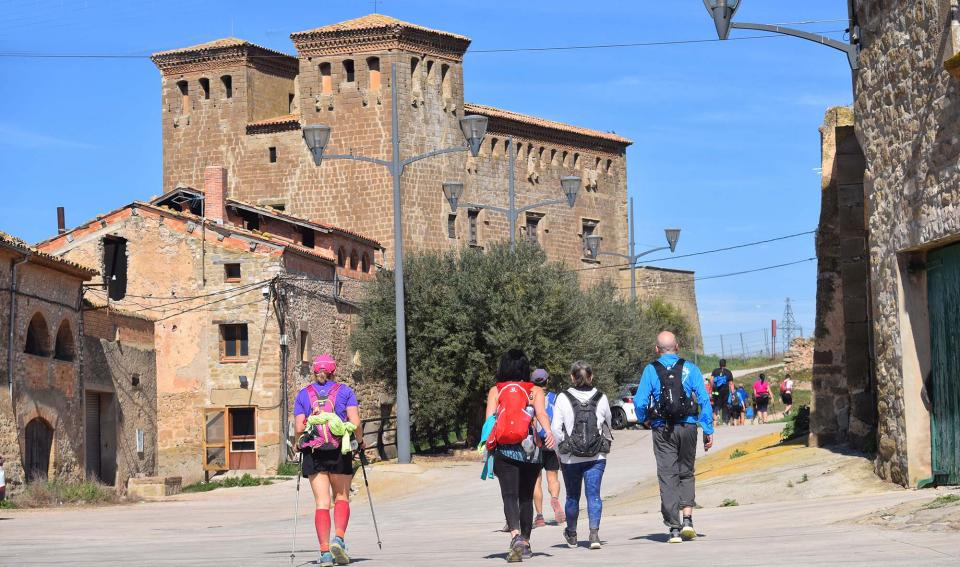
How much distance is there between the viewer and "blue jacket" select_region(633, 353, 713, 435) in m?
13.1

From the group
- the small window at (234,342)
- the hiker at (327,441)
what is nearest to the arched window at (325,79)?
the small window at (234,342)

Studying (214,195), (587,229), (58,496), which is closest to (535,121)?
(587,229)

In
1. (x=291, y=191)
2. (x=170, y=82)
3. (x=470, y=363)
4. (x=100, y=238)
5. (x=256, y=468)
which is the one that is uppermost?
(x=170, y=82)

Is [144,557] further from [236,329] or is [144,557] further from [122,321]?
[236,329]

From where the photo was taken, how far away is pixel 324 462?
12.4 metres

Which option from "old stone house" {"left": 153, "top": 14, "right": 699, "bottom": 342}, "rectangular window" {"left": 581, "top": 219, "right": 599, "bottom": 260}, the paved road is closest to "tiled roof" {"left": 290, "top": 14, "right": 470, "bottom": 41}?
"old stone house" {"left": 153, "top": 14, "right": 699, "bottom": 342}

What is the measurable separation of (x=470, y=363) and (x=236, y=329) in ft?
21.0

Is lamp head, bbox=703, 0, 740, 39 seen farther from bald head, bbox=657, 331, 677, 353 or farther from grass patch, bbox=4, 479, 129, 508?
grass patch, bbox=4, 479, 129, 508

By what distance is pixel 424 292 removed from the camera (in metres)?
42.6

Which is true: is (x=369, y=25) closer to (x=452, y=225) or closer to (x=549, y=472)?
(x=452, y=225)

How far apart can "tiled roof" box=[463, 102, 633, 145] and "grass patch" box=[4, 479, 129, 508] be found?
44742mm

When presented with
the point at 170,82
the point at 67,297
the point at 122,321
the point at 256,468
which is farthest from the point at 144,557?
the point at 170,82

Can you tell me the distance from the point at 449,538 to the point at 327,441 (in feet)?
10.9

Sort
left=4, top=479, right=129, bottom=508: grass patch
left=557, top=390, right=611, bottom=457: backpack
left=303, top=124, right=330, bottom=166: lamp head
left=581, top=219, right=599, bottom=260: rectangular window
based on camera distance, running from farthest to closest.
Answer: left=581, top=219, right=599, bottom=260: rectangular window
left=303, top=124, right=330, bottom=166: lamp head
left=4, top=479, right=129, bottom=508: grass patch
left=557, top=390, right=611, bottom=457: backpack
